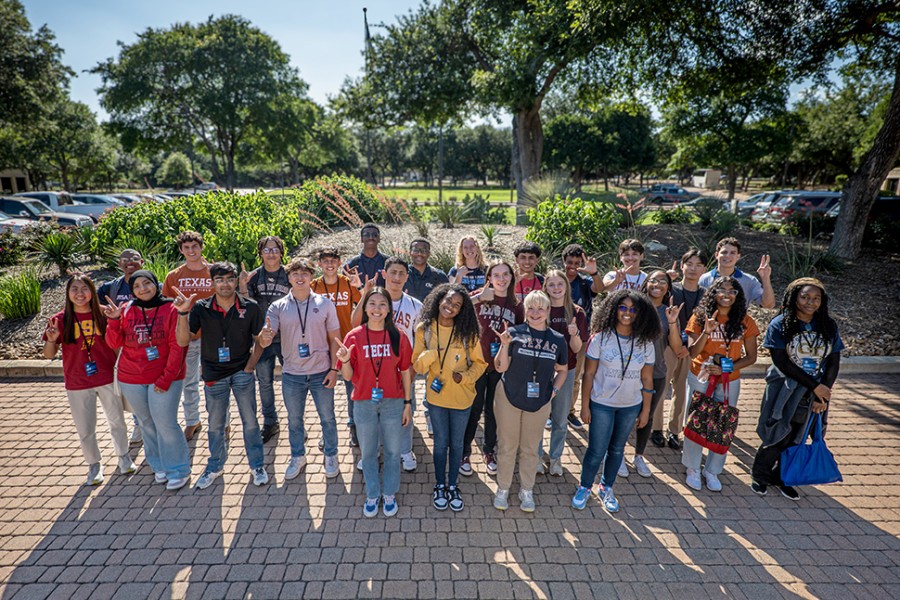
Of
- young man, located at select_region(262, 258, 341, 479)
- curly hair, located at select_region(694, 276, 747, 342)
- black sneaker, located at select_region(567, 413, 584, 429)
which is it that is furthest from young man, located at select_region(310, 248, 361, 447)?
curly hair, located at select_region(694, 276, 747, 342)

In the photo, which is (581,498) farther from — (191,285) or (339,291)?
(191,285)

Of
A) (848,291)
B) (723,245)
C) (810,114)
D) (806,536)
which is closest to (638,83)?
(848,291)

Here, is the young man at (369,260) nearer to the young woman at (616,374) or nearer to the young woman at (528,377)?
the young woman at (528,377)

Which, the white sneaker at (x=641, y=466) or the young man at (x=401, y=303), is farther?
the white sneaker at (x=641, y=466)

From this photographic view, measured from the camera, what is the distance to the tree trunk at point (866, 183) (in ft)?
30.8

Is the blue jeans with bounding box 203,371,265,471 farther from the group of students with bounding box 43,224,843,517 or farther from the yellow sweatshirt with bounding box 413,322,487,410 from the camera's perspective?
the yellow sweatshirt with bounding box 413,322,487,410

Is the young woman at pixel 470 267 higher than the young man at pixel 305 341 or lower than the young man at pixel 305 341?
higher

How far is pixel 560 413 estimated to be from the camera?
4.23m

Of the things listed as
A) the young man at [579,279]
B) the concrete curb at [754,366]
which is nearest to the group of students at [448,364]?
the young man at [579,279]

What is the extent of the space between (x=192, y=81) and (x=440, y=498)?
3070cm

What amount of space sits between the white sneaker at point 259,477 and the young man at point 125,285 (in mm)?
1583

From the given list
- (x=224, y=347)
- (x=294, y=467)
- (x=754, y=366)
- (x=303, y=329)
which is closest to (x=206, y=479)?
(x=294, y=467)

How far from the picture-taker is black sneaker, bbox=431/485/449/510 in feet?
12.7

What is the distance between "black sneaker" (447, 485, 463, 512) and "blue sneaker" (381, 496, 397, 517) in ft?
1.50
